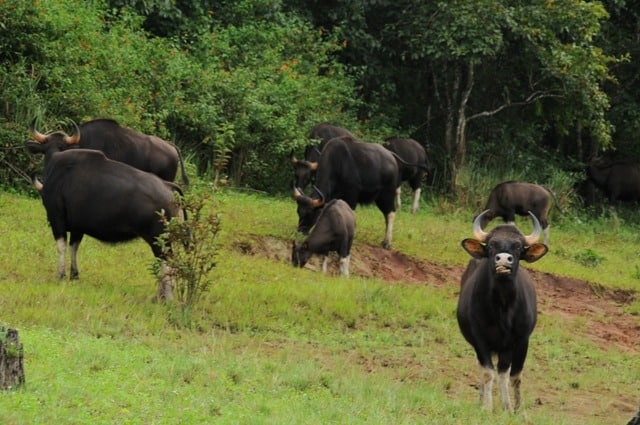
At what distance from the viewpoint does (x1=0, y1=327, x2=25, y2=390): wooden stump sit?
7473mm

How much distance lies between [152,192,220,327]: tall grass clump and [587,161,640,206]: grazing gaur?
17108mm

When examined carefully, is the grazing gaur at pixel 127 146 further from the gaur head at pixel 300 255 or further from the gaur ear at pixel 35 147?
the gaur head at pixel 300 255

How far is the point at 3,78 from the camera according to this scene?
727 inches

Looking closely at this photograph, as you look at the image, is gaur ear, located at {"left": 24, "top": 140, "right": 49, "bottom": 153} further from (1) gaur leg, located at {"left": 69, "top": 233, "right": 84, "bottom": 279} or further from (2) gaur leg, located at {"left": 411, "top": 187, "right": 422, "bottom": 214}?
(2) gaur leg, located at {"left": 411, "top": 187, "right": 422, "bottom": 214}

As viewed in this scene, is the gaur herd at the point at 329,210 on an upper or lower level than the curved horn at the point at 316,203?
upper

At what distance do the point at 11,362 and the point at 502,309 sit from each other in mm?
4271

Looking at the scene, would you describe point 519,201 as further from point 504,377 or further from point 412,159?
point 504,377

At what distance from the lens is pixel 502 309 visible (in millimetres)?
9883

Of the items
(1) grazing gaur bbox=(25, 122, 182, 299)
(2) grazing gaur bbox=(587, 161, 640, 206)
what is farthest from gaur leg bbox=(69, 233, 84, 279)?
(2) grazing gaur bbox=(587, 161, 640, 206)

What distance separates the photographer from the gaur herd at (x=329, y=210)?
9.93 metres

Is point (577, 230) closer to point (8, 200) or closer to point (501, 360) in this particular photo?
point (8, 200)

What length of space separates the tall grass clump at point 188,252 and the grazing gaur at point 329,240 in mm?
3888

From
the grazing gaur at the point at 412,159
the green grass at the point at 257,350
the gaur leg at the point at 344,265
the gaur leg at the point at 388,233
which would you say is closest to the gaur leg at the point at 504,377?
the green grass at the point at 257,350

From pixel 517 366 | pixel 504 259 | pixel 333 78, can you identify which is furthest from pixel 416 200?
pixel 504 259
